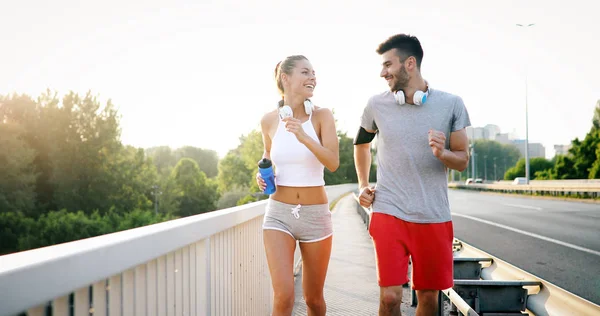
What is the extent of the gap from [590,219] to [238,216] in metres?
15.5

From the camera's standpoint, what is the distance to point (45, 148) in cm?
8156

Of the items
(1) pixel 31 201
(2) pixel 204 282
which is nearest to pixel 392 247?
(2) pixel 204 282

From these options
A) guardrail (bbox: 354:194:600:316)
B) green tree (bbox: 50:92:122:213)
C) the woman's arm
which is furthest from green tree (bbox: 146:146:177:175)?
the woman's arm

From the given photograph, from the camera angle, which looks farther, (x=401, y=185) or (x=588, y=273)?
(x=588, y=273)

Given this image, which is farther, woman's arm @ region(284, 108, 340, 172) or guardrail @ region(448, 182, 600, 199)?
guardrail @ region(448, 182, 600, 199)

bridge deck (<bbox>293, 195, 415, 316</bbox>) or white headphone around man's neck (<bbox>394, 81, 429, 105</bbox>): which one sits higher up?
white headphone around man's neck (<bbox>394, 81, 429, 105</bbox>)

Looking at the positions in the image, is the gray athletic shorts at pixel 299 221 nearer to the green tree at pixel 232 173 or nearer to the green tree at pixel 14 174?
the green tree at pixel 14 174

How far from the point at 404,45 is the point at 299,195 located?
1.32 meters

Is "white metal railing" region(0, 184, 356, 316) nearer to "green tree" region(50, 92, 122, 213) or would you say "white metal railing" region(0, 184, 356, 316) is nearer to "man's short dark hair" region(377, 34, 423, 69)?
"man's short dark hair" region(377, 34, 423, 69)

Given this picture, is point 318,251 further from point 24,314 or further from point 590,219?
point 590,219

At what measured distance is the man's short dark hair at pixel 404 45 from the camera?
11.9 feet

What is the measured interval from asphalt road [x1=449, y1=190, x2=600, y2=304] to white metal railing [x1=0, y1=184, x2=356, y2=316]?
Result: 15.8 feet

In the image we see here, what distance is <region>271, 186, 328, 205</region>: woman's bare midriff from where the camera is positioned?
3658 mm

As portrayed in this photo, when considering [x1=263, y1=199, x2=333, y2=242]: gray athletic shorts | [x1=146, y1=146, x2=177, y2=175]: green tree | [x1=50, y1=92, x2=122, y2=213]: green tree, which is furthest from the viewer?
[x1=146, y1=146, x2=177, y2=175]: green tree
